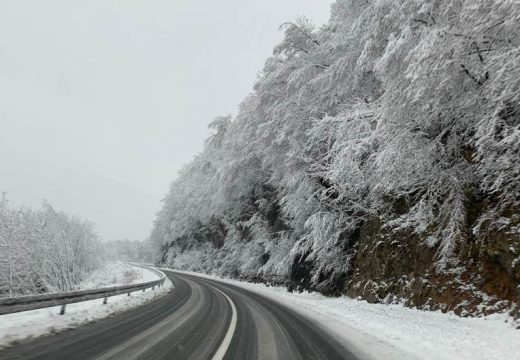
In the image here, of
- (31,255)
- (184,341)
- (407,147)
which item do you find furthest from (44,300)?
(31,255)

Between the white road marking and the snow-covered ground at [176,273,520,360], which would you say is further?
the snow-covered ground at [176,273,520,360]

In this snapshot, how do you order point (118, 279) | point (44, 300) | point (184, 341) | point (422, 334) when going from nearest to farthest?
1. point (184, 341)
2. point (422, 334)
3. point (44, 300)
4. point (118, 279)

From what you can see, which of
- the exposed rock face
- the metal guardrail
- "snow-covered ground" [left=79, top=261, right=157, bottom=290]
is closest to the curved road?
the metal guardrail

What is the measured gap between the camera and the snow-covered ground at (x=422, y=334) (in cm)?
623

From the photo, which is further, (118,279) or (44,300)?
(118,279)

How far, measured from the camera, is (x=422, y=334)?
7750 mm

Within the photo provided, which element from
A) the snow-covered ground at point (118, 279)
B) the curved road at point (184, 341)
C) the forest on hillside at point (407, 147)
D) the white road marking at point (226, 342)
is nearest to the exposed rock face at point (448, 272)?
the forest on hillside at point (407, 147)

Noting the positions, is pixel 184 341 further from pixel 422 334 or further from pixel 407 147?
pixel 407 147

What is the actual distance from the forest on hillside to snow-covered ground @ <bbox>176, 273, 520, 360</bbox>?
26.0 inches

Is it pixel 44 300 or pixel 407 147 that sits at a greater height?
pixel 407 147

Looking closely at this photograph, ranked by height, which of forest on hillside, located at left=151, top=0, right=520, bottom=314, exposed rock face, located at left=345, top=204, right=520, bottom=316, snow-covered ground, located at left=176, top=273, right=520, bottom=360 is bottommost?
snow-covered ground, located at left=176, top=273, right=520, bottom=360

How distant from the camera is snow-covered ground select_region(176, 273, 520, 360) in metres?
6.23

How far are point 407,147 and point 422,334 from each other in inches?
186

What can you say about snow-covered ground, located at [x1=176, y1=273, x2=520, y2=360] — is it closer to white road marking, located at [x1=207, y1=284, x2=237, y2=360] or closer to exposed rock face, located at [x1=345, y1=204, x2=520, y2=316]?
exposed rock face, located at [x1=345, y1=204, x2=520, y2=316]
